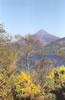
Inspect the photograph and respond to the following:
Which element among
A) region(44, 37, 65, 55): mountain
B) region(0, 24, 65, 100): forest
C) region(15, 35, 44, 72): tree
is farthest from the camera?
region(44, 37, 65, 55): mountain

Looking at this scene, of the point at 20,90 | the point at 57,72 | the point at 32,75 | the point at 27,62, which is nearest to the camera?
the point at 20,90

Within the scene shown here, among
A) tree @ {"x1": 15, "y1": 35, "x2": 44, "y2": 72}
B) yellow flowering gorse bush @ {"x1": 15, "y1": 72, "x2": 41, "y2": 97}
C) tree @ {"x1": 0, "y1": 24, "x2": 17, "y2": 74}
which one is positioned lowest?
yellow flowering gorse bush @ {"x1": 15, "y1": 72, "x2": 41, "y2": 97}

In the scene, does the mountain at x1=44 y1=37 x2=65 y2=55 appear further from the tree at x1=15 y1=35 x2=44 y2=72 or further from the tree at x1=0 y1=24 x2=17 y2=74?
the tree at x1=0 y1=24 x2=17 y2=74

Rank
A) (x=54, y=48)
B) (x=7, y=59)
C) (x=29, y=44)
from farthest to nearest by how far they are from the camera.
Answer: (x=54, y=48) → (x=29, y=44) → (x=7, y=59)

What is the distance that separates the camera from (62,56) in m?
14.3

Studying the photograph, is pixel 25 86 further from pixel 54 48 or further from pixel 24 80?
pixel 54 48

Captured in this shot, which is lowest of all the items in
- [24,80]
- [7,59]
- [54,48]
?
[24,80]

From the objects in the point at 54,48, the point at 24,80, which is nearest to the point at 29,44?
the point at 24,80

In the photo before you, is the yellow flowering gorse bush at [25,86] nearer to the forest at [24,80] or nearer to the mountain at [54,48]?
the forest at [24,80]

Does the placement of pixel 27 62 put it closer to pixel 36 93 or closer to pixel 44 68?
pixel 44 68

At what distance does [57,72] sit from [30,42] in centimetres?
612

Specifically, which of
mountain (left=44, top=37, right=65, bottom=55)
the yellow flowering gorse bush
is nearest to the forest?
the yellow flowering gorse bush

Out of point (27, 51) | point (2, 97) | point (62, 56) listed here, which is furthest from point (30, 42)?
point (2, 97)

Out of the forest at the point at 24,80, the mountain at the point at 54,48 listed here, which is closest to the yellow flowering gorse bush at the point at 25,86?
the forest at the point at 24,80
